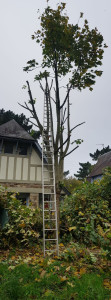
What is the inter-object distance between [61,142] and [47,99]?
147cm

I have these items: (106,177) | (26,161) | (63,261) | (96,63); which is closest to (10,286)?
(63,261)

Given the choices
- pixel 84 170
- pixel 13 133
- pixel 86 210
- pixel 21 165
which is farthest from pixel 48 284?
pixel 84 170

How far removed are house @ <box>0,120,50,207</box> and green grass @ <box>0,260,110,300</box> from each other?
8603 mm

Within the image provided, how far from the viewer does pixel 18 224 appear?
5.51m

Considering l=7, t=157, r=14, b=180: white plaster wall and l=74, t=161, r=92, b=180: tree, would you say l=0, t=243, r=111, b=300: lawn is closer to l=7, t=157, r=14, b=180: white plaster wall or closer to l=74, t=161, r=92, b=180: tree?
l=7, t=157, r=14, b=180: white plaster wall

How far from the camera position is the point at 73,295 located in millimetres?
2896

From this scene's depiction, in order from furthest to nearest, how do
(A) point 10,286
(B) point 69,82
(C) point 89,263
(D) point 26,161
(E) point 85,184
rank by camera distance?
(D) point 26,161 < (E) point 85,184 < (B) point 69,82 < (C) point 89,263 < (A) point 10,286

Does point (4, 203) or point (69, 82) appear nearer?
point (4, 203)

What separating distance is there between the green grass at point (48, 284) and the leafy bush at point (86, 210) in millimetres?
2189

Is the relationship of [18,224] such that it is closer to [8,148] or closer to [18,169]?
[18,169]

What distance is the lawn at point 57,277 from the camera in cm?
291

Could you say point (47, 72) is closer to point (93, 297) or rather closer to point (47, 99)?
point (47, 99)

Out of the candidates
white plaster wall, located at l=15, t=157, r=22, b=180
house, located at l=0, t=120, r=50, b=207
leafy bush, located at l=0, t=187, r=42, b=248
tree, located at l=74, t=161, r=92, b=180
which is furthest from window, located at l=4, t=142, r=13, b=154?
tree, located at l=74, t=161, r=92, b=180

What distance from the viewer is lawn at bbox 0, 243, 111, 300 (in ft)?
9.54
